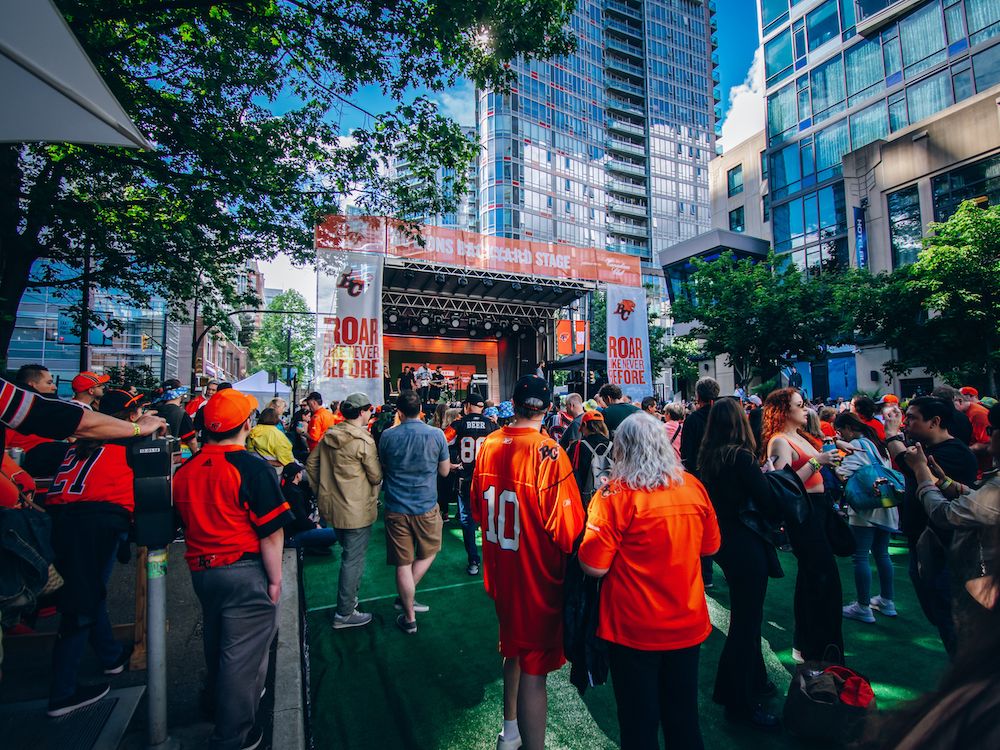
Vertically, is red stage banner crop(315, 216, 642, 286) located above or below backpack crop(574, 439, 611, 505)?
above

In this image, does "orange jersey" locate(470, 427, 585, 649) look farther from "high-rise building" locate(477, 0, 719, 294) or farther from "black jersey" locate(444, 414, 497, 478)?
"high-rise building" locate(477, 0, 719, 294)

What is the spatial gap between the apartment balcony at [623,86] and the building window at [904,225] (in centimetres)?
4951

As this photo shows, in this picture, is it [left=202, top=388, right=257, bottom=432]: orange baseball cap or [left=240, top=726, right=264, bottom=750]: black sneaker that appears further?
[left=240, top=726, right=264, bottom=750]: black sneaker

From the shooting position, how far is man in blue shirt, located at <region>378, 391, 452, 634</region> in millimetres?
4379

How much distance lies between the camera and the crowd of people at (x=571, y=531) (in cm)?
228

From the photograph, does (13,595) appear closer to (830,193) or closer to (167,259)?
(167,259)

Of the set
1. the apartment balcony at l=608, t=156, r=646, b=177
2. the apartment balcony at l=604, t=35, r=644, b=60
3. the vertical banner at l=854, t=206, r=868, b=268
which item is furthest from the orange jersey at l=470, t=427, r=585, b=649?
the apartment balcony at l=604, t=35, r=644, b=60

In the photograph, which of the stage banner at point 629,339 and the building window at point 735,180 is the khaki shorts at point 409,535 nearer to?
the stage banner at point 629,339

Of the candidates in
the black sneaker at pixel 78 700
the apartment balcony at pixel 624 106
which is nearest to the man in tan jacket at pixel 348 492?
the black sneaker at pixel 78 700

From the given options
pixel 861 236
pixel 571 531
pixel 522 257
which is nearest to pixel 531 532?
pixel 571 531

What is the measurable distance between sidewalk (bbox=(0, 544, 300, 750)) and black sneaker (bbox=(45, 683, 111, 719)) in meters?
0.18

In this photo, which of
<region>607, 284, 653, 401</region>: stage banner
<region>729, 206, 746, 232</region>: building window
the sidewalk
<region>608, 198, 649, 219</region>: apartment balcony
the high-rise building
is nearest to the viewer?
the sidewalk

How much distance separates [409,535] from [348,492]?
0.68 metres

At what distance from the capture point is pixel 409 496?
14.6 feet
